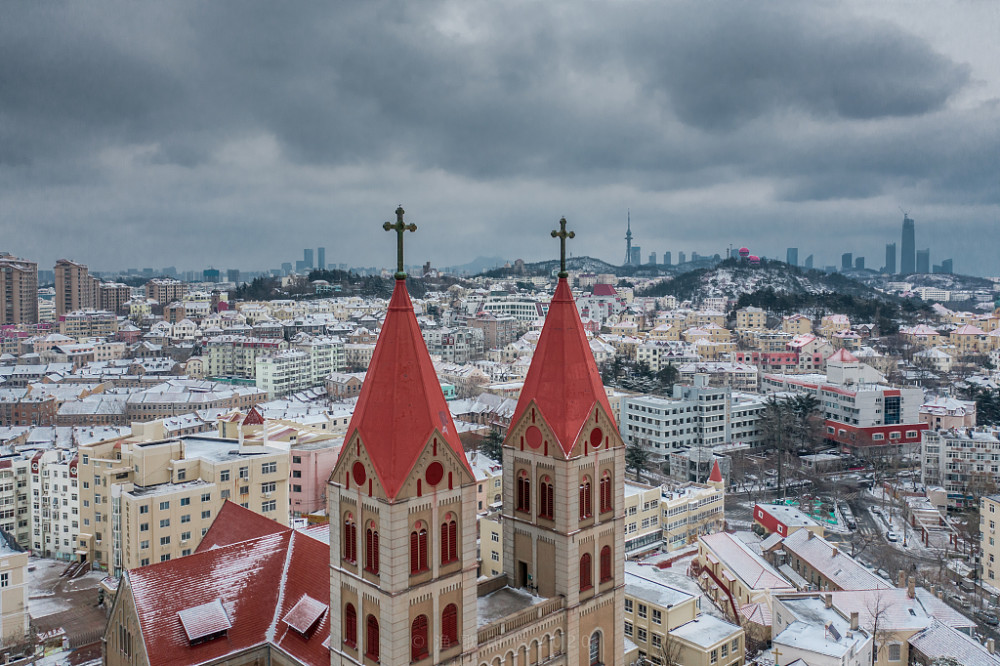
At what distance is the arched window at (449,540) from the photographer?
21.5 meters

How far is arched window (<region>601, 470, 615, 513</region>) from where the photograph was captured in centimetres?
2508

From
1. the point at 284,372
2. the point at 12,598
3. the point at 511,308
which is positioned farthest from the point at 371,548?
the point at 511,308

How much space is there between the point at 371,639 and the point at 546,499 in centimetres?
653

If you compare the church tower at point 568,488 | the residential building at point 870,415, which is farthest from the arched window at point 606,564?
the residential building at point 870,415

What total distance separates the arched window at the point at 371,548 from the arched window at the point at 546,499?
5.80m

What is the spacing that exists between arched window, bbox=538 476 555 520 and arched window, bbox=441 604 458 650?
13.8 feet

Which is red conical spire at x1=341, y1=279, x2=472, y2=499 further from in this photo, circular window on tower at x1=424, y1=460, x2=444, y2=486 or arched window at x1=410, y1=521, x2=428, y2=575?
arched window at x1=410, y1=521, x2=428, y2=575

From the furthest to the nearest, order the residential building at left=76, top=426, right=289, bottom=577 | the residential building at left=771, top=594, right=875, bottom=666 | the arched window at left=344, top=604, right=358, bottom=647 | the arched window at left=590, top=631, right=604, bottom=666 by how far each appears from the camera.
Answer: the residential building at left=76, top=426, right=289, bottom=577, the residential building at left=771, top=594, right=875, bottom=666, the arched window at left=590, top=631, right=604, bottom=666, the arched window at left=344, top=604, right=358, bottom=647

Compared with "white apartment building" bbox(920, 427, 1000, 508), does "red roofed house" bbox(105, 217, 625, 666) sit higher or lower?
higher

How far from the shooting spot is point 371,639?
21.2 m

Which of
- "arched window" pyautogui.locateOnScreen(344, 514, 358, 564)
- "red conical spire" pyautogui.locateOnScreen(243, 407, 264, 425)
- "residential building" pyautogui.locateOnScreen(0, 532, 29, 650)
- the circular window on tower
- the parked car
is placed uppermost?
the circular window on tower

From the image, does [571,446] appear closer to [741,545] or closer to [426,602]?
[426,602]

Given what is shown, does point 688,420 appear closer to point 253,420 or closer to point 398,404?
point 253,420

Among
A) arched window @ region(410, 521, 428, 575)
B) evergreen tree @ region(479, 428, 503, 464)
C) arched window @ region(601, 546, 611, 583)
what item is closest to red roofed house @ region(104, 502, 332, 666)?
arched window @ region(410, 521, 428, 575)
